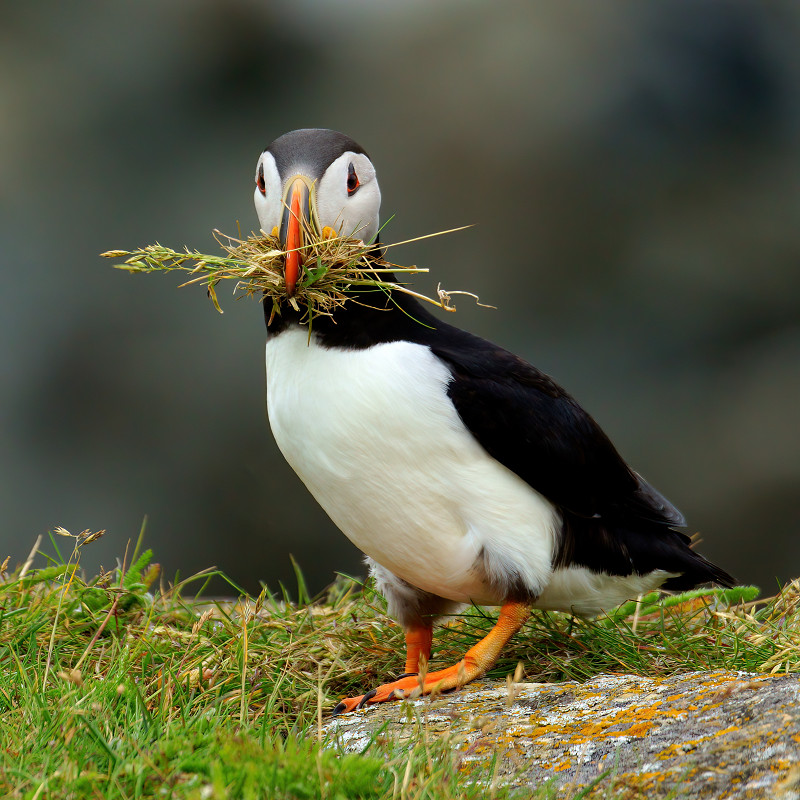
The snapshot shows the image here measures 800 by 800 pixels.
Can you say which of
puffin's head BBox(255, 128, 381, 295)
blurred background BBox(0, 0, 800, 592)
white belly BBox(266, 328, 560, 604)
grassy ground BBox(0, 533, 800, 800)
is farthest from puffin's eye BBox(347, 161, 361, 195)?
blurred background BBox(0, 0, 800, 592)

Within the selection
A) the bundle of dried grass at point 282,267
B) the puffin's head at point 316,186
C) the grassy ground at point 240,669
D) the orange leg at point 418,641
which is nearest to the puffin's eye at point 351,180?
the puffin's head at point 316,186

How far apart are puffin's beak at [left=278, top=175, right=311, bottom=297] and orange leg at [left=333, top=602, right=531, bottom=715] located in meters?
1.21

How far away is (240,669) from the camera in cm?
296

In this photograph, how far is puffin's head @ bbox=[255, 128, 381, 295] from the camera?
279cm

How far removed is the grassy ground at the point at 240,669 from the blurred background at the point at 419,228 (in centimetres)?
321

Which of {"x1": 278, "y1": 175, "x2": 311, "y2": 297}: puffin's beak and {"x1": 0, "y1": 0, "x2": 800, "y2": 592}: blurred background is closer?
{"x1": 278, "y1": 175, "x2": 311, "y2": 297}: puffin's beak

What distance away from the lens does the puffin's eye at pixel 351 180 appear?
2939 millimetres

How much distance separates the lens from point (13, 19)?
8.14m

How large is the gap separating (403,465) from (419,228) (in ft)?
15.4

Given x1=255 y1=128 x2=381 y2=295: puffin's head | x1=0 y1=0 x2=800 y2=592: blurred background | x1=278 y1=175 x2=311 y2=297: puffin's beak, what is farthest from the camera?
x1=0 y1=0 x2=800 y2=592: blurred background

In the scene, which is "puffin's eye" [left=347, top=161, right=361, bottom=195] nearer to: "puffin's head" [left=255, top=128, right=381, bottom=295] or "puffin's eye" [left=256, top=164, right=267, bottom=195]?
"puffin's head" [left=255, top=128, right=381, bottom=295]

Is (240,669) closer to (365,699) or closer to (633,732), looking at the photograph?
(365,699)

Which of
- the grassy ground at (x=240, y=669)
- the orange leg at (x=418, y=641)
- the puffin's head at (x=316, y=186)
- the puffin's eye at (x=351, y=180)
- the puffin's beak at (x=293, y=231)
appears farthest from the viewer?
the orange leg at (x=418, y=641)

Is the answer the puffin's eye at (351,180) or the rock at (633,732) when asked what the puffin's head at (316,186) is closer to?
the puffin's eye at (351,180)
